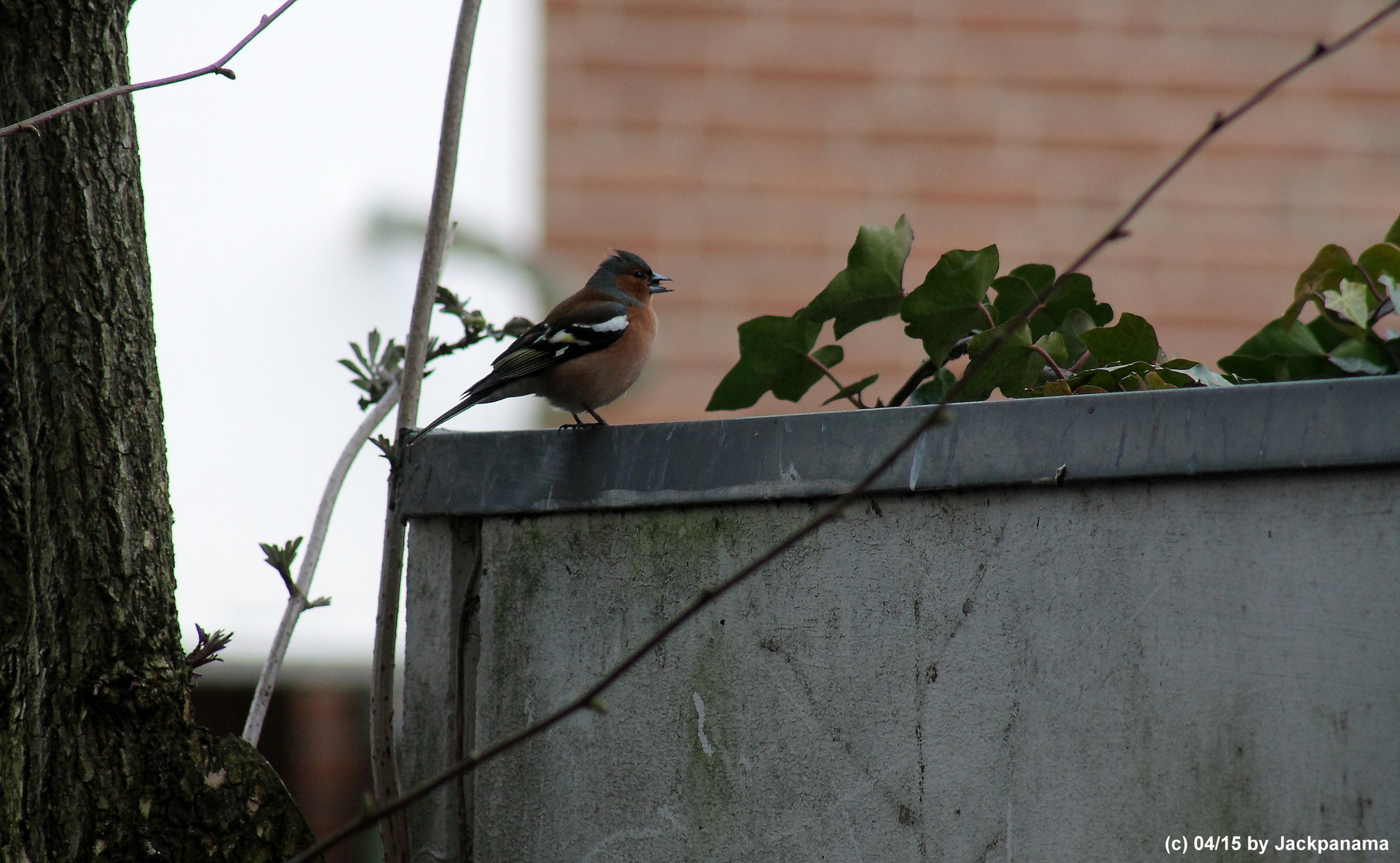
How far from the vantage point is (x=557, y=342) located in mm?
3629

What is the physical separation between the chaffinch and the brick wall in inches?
119

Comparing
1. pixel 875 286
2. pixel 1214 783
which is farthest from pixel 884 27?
pixel 1214 783

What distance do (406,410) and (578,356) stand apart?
1.22 metres

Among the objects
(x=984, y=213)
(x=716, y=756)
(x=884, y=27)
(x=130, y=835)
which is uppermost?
(x=884, y=27)

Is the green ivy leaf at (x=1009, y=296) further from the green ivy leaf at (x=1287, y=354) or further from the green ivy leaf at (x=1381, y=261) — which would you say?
the green ivy leaf at (x=1381, y=261)

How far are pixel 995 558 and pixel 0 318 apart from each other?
5.05ft

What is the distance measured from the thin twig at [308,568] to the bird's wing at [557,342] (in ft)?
2.23

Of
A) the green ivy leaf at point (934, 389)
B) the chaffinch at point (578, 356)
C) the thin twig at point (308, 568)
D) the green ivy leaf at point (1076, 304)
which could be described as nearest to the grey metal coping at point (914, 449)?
the thin twig at point (308, 568)

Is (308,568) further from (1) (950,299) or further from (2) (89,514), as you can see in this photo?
(1) (950,299)

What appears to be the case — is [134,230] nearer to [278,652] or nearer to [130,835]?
[278,652]

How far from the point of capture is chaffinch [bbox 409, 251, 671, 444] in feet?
11.3

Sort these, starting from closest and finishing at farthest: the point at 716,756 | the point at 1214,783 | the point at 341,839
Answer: the point at 341,839 < the point at 1214,783 < the point at 716,756

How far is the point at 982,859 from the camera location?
181 cm

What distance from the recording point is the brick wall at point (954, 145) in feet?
23.5
